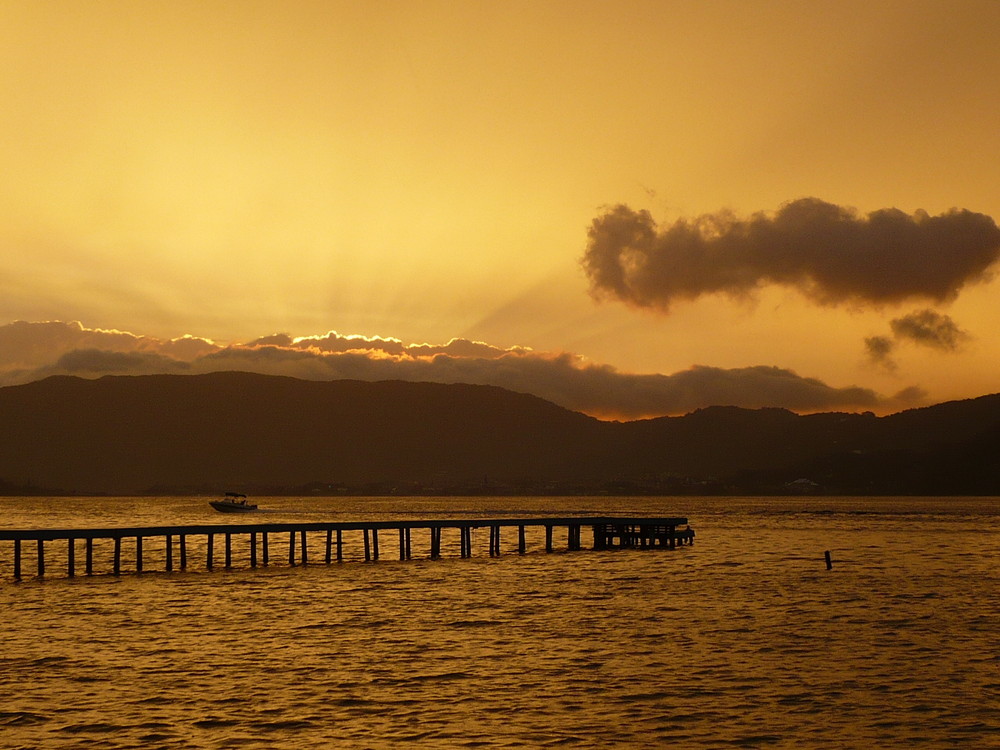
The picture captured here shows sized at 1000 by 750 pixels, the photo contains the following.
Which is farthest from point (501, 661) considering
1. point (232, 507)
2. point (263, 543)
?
point (232, 507)

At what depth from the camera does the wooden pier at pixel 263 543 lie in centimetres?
6109

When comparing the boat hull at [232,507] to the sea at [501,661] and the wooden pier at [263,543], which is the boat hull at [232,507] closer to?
the wooden pier at [263,543]

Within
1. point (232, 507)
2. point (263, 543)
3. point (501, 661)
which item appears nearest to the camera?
point (501, 661)

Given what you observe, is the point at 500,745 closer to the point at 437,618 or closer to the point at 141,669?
the point at 141,669

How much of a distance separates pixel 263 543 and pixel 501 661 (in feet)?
150

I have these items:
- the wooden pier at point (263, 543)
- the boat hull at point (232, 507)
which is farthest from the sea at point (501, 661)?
the boat hull at point (232, 507)

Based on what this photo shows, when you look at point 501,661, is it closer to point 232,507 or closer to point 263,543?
point 263,543

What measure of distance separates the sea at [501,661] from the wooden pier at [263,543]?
9.91 feet

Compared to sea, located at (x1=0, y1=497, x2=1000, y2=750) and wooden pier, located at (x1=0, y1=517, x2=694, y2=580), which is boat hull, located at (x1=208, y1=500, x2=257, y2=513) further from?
sea, located at (x1=0, y1=497, x2=1000, y2=750)

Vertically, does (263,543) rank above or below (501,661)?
above

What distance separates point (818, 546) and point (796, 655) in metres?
67.8

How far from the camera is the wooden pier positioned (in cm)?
6109

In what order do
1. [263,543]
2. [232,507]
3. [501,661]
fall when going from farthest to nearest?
[232,507] < [263,543] < [501,661]

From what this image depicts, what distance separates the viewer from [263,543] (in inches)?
2889
